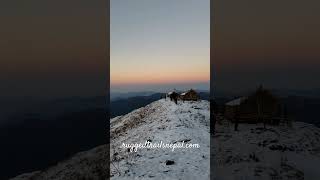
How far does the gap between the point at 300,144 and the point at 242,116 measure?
11.8 meters

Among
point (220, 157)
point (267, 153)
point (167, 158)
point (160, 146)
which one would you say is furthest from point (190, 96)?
point (167, 158)

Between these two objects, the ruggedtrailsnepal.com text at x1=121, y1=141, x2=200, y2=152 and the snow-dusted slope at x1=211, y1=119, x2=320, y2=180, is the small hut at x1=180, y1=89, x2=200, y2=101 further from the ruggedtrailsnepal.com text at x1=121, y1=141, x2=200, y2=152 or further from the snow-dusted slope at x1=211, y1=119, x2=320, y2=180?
the ruggedtrailsnepal.com text at x1=121, y1=141, x2=200, y2=152

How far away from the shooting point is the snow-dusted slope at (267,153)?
16.5 metres

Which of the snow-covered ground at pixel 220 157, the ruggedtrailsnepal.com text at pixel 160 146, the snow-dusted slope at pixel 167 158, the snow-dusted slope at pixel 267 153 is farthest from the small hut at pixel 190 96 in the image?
the ruggedtrailsnepal.com text at pixel 160 146

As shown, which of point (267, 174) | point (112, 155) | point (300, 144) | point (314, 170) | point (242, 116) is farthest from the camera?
point (242, 116)

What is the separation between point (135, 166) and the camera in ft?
59.4

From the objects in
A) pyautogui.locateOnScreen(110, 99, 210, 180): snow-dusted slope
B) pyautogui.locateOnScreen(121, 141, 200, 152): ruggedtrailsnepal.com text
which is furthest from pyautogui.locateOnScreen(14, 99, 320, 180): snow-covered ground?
pyautogui.locateOnScreen(121, 141, 200, 152): ruggedtrailsnepal.com text

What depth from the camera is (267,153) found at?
67.8ft

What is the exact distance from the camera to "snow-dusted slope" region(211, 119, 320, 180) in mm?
16531

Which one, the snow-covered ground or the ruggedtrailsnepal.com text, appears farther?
the ruggedtrailsnepal.com text

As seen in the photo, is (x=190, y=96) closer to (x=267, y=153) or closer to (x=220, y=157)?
(x=267, y=153)

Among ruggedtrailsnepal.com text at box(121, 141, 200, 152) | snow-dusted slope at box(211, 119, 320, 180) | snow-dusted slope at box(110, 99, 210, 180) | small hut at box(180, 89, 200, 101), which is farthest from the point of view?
small hut at box(180, 89, 200, 101)

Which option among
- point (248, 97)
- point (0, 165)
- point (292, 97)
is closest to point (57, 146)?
point (0, 165)

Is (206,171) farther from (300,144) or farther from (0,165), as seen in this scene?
(0,165)
